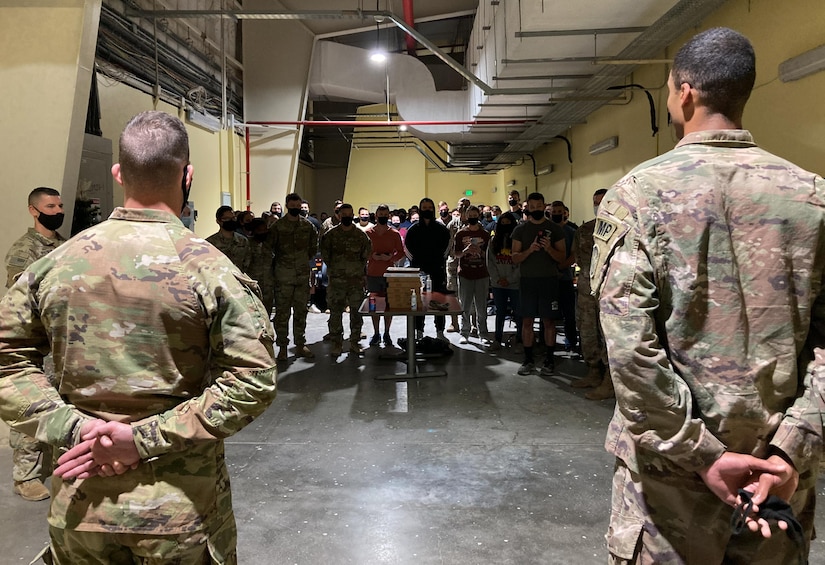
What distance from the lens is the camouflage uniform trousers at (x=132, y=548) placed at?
114 centimetres

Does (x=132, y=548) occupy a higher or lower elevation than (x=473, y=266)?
lower

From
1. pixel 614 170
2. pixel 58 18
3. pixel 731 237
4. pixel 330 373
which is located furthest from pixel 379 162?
pixel 731 237

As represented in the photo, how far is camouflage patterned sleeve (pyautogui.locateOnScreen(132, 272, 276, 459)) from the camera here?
43.6 inches

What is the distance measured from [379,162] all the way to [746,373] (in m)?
15.9

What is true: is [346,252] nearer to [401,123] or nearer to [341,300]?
[341,300]

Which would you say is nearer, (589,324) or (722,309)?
(722,309)

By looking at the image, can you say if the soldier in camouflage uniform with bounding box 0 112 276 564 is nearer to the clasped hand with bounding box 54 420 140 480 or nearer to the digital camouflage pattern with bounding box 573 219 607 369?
the clasped hand with bounding box 54 420 140 480

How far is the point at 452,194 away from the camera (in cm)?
1706

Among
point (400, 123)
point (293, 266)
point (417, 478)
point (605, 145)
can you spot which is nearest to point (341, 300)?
point (293, 266)

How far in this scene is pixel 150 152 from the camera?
1.19m

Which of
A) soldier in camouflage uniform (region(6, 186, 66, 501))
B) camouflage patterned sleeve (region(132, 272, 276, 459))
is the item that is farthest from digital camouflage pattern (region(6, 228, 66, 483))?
camouflage patterned sleeve (region(132, 272, 276, 459))

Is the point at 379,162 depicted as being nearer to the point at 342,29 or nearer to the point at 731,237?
the point at 342,29

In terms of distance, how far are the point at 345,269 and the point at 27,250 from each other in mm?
3158

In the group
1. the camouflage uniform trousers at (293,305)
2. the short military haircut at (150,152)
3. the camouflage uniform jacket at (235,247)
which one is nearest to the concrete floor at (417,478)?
the camouflage uniform trousers at (293,305)
